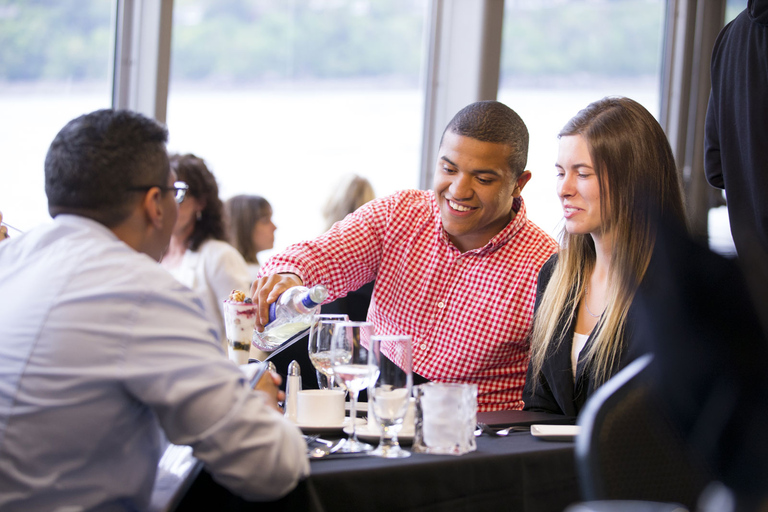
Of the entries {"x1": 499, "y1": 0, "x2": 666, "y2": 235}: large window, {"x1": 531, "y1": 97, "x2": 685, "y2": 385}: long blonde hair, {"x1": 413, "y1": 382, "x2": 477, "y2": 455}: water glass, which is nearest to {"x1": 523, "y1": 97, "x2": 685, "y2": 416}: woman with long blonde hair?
{"x1": 531, "y1": 97, "x2": 685, "y2": 385}: long blonde hair

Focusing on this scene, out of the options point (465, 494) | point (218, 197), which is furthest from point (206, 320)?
point (218, 197)

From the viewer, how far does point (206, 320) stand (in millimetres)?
1260

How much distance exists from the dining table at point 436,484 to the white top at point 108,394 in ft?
0.29

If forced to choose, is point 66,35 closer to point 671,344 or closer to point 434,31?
point 434,31

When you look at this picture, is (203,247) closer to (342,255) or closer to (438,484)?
(342,255)

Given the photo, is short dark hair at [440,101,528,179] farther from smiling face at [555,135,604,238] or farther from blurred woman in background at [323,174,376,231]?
blurred woman in background at [323,174,376,231]

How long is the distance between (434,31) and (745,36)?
124 inches

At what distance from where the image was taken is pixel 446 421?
142 cm

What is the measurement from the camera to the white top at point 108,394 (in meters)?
1.16

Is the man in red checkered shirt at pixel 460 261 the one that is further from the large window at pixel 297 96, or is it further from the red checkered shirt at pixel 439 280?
the large window at pixel 297 96

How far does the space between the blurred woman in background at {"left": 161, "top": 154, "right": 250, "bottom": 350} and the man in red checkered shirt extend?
1.24m

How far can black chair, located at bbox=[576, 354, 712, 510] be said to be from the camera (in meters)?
1.13

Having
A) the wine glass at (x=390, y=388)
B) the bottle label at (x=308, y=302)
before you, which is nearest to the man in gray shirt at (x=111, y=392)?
the wine glass at (x=390, y=388)

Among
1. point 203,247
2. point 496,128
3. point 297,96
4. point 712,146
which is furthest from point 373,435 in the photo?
point 297,96
